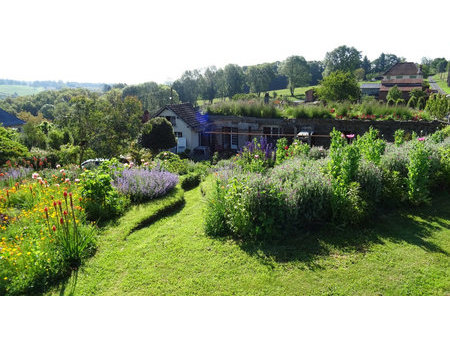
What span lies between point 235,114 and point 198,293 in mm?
15035

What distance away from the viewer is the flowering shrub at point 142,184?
754 centimetres

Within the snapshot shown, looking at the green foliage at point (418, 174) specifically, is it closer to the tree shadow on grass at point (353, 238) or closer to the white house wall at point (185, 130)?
the tree shadow on grass at point (353, 238)

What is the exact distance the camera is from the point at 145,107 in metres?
50.3

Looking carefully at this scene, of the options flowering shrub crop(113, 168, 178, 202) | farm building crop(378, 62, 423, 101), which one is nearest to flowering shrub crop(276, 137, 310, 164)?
flowering shrub crop(113, 168, 178, 202)

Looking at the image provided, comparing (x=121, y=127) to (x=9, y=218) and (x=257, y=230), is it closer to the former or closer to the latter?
(x=9, y=218)

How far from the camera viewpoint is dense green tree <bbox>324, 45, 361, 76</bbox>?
154ft

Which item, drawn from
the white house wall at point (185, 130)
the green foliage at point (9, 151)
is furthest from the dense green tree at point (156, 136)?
the green foliage at point (9, 151)

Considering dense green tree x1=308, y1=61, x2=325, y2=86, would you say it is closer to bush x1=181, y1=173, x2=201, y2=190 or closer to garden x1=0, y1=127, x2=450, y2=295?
bush x1=181, y1=173, x2=201, y2=190

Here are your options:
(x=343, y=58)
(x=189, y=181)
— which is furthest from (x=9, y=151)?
Result: (x=343, y=58)

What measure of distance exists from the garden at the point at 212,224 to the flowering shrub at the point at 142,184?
0.12 ft

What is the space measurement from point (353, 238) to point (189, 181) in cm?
594

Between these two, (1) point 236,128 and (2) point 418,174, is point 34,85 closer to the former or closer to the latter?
(1) point 236,128

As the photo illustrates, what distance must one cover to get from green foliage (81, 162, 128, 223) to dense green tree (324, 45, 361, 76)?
4695 centimetres

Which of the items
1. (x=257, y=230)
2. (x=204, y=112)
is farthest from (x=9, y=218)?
(x=204, y=112)
